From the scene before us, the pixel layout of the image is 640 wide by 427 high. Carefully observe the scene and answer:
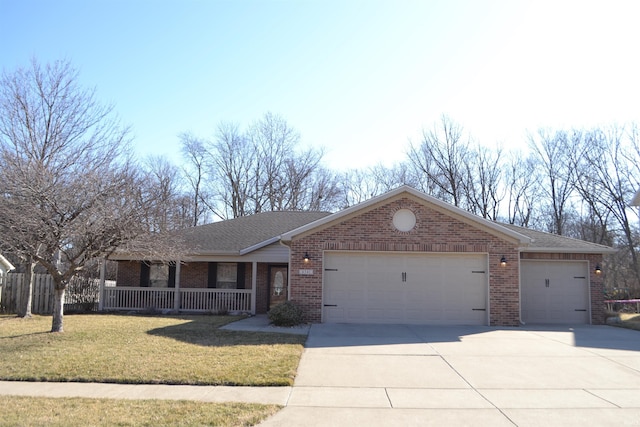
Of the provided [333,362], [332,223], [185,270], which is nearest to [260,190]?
[185,270]

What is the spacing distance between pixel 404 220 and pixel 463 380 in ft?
23.3

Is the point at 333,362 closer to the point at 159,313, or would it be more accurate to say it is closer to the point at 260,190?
the point at 159,313

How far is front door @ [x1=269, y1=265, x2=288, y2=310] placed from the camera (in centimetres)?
1816

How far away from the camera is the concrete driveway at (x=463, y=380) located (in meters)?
5.92

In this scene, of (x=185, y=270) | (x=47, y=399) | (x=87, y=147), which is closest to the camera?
(x=47, y=399)

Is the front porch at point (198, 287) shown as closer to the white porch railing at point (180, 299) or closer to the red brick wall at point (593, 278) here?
the white porch railing at point (180, 299)

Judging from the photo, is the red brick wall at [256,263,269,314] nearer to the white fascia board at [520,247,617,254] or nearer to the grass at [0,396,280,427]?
the white fascia board at [520,247,617,254]

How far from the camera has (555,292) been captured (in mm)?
15750

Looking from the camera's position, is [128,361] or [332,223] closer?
[128,361]

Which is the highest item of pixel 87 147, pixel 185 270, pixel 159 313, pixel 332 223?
pixel 87 147

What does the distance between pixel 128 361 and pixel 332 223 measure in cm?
749

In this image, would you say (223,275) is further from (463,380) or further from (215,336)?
(463,380)

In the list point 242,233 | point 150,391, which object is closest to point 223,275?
point 242,233

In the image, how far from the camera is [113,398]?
6457mm
